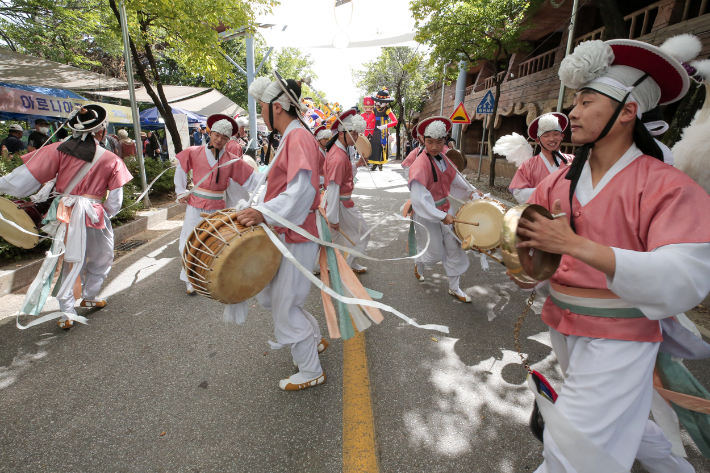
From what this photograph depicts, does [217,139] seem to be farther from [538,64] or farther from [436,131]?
[538,64]

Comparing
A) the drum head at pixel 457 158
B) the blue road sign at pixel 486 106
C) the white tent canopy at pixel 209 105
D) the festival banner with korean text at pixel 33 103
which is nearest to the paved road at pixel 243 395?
the drum head at pixel 457 158

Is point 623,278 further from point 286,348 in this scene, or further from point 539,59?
point 539,59

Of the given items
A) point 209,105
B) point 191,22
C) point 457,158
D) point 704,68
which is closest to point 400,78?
point 209,105

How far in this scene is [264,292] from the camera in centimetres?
267

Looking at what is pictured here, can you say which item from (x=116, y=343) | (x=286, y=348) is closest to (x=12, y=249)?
(x=116, y=343)

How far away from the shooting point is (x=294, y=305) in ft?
8.43

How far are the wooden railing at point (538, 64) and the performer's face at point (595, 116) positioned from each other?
42.9 feet

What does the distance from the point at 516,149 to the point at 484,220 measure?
65.7 inches

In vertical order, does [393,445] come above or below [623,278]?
below

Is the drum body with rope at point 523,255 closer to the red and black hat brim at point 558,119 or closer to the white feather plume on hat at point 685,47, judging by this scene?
the white feather plume on hat at point 685,47

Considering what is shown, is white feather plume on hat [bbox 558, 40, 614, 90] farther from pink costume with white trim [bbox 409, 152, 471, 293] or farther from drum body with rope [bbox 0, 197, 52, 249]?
drum body with rope [bbox 0, 197, 52, 249]

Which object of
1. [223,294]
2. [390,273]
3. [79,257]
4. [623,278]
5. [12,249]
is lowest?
[390,273]

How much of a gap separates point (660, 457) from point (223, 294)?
2223 mm

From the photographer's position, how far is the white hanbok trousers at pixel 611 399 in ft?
4.41
